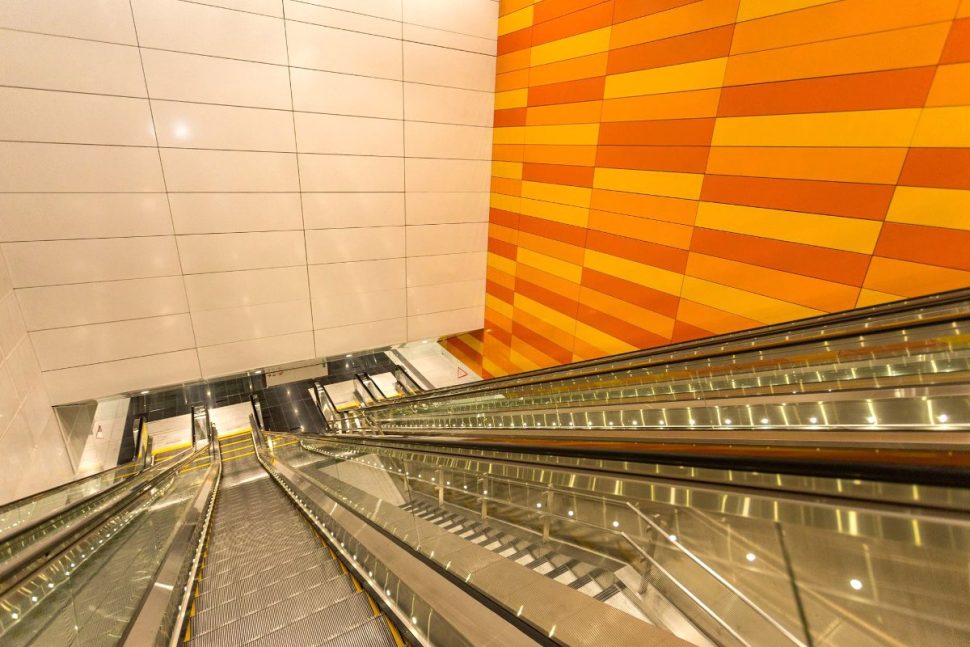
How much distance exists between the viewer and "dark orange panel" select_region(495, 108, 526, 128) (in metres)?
6.22

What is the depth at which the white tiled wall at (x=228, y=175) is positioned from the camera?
4.65 meters

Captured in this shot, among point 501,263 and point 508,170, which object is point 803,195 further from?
point 501,263

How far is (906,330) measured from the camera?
6.23ft

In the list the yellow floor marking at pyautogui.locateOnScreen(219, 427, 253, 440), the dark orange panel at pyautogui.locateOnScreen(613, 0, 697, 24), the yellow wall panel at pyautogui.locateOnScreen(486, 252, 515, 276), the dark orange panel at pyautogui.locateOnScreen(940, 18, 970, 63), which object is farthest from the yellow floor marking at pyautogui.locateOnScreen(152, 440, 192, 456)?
the dark orange panel at pyautogui.locateOnScreen(940, 18, 970, 63)

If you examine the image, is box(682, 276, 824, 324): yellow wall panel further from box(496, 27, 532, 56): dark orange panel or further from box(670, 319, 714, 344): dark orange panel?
box(496, 27, 532, 56): dark orange panel

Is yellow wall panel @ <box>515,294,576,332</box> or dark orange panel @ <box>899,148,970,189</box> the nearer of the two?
dark orange panel @ <box>899,148,970,189</box>

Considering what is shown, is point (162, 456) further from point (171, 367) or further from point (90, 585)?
point (90, 585)

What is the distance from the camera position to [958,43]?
2672 mm

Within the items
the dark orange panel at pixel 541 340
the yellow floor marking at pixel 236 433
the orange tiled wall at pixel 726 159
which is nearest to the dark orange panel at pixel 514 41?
the orange tiled wall at pixel 726 159

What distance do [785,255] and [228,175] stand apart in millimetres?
6150

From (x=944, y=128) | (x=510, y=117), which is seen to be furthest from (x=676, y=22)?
(x=510, y=117)

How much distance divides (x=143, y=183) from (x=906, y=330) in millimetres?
6856

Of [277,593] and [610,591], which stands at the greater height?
[610,591]

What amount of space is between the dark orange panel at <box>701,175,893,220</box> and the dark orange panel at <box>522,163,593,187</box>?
1.57 meters
